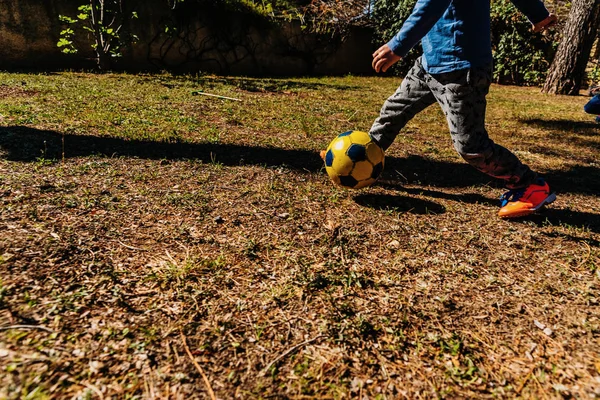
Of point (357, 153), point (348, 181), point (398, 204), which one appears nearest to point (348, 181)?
point (348, 181)

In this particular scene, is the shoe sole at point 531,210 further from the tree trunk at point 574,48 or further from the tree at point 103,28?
the tree trunk at point 574,48

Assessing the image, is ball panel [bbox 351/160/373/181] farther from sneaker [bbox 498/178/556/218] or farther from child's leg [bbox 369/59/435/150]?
sneaker [bbox 498/178/556/218]

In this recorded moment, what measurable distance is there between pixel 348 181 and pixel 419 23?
3.96 feet

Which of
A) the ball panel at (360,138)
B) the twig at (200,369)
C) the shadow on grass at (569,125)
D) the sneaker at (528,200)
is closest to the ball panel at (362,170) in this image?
the ball panel at (360,138)

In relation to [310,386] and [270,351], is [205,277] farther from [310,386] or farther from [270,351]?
[310,386]

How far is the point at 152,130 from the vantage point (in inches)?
180

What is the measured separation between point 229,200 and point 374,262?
123 cm

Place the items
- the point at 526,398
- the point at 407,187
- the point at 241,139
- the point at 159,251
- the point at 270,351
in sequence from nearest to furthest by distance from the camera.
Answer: the point at 526,398 → the point at 270,351 → the point at 159,251 → the point at 407,187 → the point at 241,139

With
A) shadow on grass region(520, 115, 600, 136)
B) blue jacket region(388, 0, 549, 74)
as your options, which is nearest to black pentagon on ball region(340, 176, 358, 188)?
blue jacket region(388, 0, 549, 74)

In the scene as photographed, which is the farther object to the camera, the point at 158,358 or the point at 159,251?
the point at 159,251

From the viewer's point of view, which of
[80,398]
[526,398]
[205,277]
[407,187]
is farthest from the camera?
[407,187]

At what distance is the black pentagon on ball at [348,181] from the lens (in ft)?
10.1

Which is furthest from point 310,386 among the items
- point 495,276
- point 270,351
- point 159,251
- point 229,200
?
point 229,200

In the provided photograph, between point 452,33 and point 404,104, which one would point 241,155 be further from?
point 452,33
